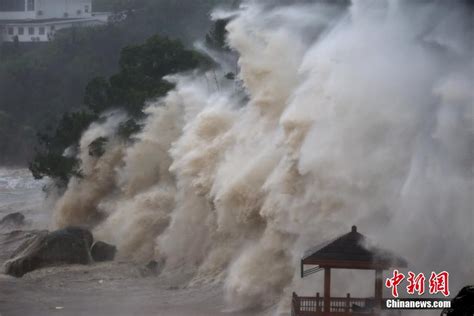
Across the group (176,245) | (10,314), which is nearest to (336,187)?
(10,314)

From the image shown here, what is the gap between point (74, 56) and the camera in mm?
95875

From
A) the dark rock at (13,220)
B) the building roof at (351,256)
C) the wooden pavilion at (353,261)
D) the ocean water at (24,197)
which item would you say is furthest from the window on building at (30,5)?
the building roof at (351,256)

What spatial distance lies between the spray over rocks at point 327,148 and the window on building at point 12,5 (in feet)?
233

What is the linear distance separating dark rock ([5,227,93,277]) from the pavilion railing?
14.8 metres

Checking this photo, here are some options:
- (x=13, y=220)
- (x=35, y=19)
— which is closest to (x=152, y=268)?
(x=13, y=220)

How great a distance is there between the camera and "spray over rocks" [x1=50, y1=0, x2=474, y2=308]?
2177 centimetres

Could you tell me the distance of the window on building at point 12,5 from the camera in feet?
336

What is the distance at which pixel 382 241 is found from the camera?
816 inches

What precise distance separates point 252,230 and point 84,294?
502 cm

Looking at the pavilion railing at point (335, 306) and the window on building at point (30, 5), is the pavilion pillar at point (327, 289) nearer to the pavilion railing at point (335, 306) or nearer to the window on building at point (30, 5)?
the pavilion railing at point (335, 306)

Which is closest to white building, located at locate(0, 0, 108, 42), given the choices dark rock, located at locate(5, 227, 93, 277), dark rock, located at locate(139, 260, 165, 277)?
dark rock, located at locate(5, 227, 93, 277)

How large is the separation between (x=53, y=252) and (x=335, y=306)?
15.8 m

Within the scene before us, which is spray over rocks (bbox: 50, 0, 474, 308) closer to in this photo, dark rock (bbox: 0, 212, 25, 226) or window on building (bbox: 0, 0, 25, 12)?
dark rock (bbox: 0, 212, 25, 226)

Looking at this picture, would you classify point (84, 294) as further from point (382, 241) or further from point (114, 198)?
point (114, 198)
